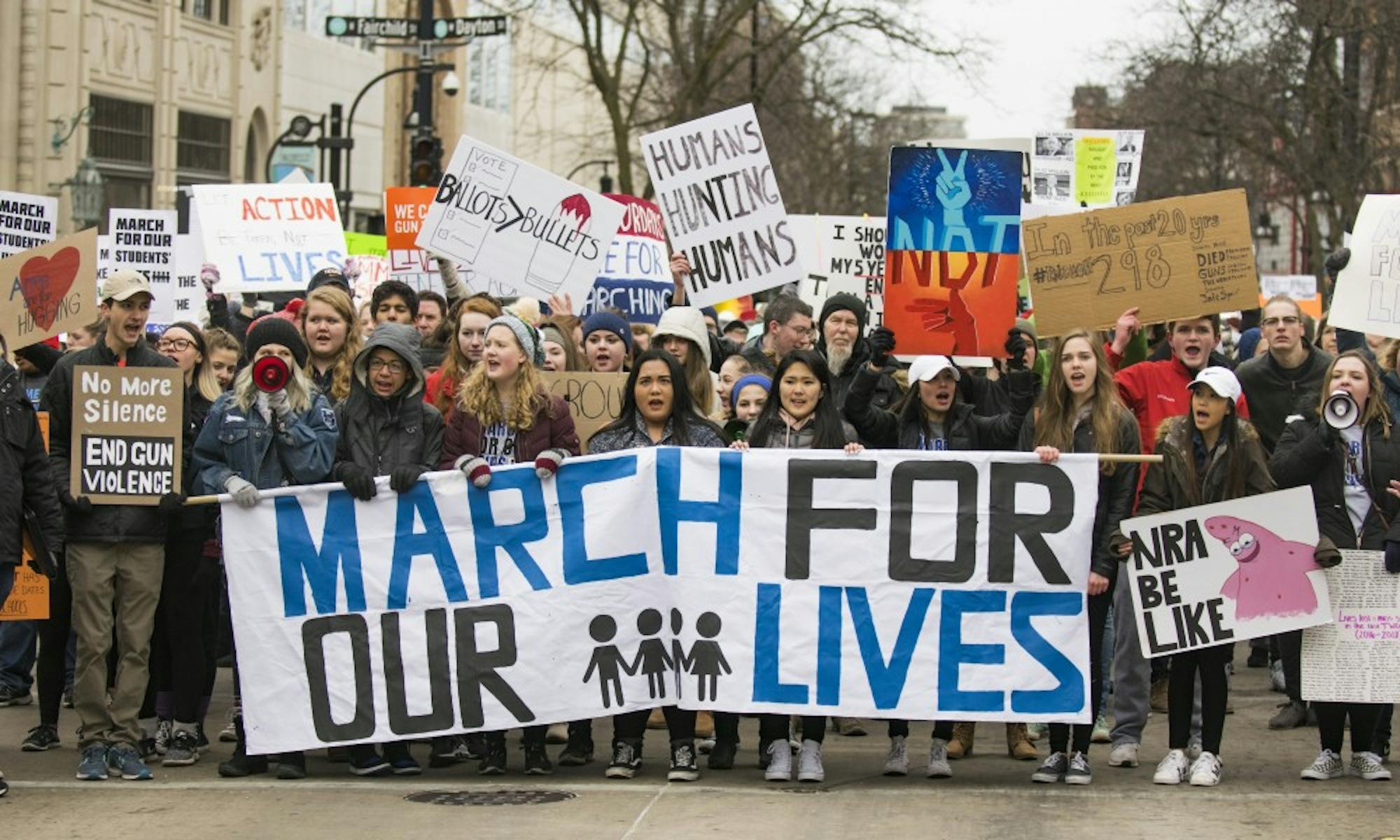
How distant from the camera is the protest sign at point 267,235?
1622 centimetres

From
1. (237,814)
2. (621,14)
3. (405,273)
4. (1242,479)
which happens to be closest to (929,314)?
(1242,479)

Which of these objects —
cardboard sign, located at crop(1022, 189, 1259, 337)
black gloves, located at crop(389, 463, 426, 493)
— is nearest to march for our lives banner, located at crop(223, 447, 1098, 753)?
black gloves, located at crop(389, 463, 426, 493)

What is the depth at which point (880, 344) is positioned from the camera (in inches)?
387

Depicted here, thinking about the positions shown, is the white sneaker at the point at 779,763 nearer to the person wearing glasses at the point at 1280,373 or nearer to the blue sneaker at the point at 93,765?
the blue sneaker at the point at 93,765

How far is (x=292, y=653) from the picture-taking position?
9.12 metres

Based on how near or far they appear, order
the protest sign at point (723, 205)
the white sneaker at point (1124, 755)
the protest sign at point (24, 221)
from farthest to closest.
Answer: the protest sign at point (723, 205)
the protest sign at point (24, 221)
the white sneaker at point (1124, 755)

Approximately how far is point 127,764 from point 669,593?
2.28 m

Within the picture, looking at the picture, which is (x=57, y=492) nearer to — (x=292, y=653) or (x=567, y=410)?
(x=292, y=653)

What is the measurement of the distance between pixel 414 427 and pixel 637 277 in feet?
21.4

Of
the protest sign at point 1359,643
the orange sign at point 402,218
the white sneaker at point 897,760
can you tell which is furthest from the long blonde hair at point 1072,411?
the orange sign at point 402,218

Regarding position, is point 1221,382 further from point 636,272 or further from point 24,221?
point 636,272

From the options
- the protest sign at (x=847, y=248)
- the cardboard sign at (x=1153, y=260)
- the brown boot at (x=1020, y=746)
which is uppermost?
the protest sign at (x=847, y=248)

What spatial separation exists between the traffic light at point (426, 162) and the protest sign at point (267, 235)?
5.72 m

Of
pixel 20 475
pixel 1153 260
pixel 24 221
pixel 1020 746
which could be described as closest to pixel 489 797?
pixel 20 475
